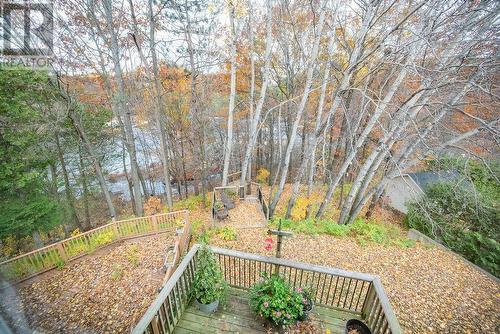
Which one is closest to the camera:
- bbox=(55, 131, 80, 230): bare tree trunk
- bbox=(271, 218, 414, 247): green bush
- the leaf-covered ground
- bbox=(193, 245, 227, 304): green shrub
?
bbox=(193, 245, 227, 304): green shrub

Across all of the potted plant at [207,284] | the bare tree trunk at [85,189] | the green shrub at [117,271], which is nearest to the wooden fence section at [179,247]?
the green shrub at [117,271]

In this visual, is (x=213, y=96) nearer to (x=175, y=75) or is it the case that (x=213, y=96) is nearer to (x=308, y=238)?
(x=175, y=75)

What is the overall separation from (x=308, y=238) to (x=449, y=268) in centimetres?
351

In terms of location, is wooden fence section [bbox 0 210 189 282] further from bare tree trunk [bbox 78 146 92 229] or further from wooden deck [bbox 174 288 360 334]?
bare tree trunk [bbox 78 146 92 229]

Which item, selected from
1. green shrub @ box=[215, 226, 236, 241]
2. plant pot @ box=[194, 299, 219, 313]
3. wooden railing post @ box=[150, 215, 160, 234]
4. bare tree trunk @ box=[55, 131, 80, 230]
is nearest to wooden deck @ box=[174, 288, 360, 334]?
plant pot @ box=[194, 299, 219, 313]

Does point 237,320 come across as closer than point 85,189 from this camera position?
Yes

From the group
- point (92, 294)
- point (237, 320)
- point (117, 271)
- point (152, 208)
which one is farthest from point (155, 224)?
point (237, 320)

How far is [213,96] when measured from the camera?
12.4 meters

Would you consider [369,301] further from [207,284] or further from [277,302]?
[207,284]

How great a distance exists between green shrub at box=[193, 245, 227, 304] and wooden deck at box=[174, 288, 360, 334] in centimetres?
27

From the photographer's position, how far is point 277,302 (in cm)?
306

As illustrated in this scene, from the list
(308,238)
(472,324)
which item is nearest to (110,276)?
(308,238)

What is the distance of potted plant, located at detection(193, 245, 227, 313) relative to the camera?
3.37 metres

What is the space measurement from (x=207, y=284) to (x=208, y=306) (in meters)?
0.38
